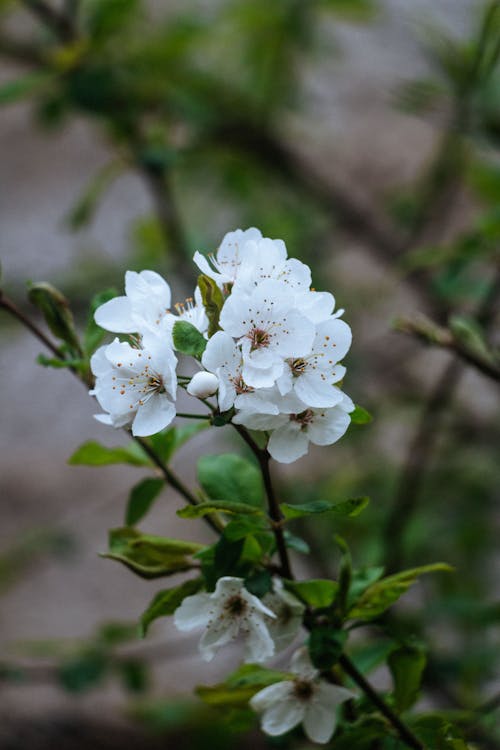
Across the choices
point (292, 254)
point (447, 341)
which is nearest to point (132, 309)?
point (447, 341)

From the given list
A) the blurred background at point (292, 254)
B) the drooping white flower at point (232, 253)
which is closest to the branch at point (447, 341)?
the blurred background at point (292, 254)

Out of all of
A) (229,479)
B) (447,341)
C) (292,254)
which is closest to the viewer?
(229,479)

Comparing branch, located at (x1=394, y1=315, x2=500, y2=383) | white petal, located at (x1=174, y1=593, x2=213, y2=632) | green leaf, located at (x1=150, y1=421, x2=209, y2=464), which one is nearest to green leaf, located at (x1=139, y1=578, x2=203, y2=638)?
white petal, located at (x1=174, y1=593, x2=213, y2=632)

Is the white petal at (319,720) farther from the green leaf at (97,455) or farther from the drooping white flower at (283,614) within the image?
the green leaf at (97,455)

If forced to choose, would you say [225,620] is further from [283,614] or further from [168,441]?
[168,441]

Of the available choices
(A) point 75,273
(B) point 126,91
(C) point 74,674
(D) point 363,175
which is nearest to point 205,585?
(C) point 74,674
